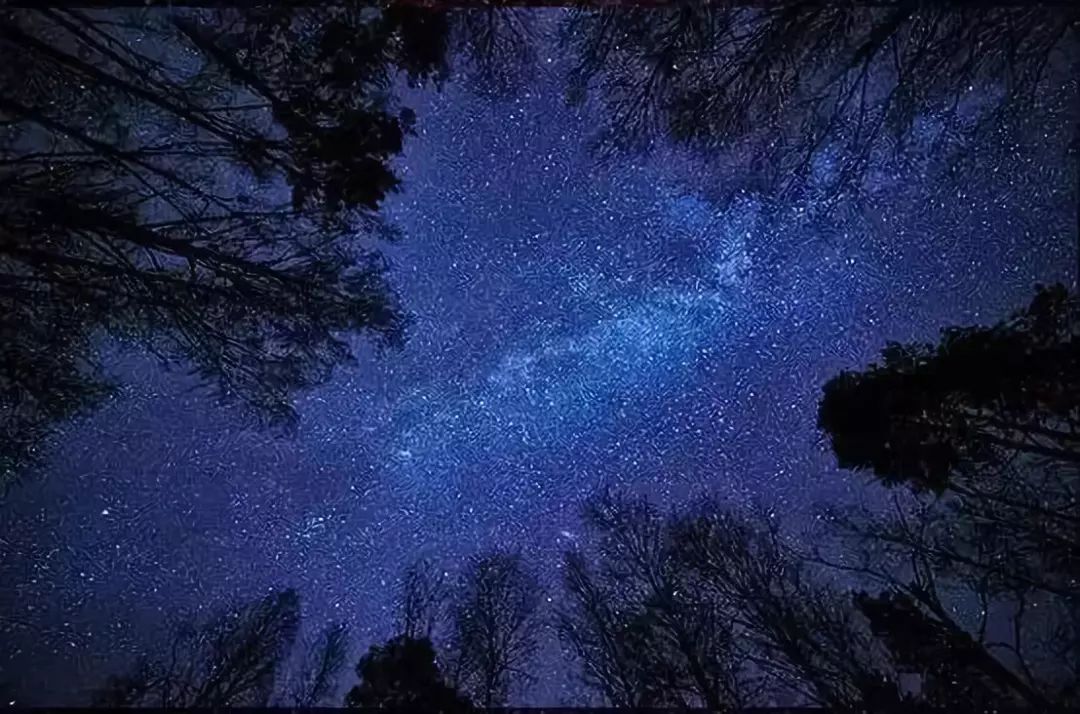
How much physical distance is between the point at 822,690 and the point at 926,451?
2.61m

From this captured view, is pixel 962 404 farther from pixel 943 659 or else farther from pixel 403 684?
pixel 403 684

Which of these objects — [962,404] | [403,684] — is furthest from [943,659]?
[403,684]

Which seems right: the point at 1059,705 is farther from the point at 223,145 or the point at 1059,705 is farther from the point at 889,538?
the point at 223,145

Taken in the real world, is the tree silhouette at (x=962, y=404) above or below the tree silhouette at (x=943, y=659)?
above

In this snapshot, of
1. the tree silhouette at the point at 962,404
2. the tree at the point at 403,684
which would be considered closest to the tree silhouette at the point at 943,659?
the tree silhouette at the point at 962,404

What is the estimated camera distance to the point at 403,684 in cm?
782

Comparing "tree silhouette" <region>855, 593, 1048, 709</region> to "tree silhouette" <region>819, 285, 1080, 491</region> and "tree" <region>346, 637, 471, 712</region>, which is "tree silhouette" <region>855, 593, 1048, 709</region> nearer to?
"tree silhouette" <region>819, 285, 1080, 491</region>

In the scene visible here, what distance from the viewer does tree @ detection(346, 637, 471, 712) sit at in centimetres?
779

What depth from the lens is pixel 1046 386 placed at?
6.84m

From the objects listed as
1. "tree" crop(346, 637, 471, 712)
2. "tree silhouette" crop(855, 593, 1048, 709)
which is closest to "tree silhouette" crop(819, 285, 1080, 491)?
"tree silhouette" crop(855, 593, 1048, 709)

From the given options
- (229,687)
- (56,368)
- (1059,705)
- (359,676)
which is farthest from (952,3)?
(229,687)

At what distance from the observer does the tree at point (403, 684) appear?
7785 millimetres

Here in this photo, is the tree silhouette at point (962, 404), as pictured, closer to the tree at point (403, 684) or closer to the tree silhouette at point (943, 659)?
the tree silhouette at point (943, 659)

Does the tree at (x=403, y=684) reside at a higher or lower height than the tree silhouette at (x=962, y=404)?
lower
